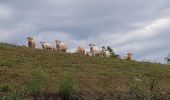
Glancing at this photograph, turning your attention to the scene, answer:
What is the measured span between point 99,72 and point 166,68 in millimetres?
5670

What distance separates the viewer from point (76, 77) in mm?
21609

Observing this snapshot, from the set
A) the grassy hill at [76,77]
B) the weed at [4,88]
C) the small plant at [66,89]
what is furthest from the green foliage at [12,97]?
the weed at [4,88]

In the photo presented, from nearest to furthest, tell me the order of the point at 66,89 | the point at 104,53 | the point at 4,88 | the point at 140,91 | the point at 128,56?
the point at 66,89 < the point at 140,91 < the point at 4,88 < the point at 104,53 < the point at 128,56

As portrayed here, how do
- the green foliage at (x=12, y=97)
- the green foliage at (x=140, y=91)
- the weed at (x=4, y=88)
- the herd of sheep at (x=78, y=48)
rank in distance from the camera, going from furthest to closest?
the herd of sheep at (x=78, y=48) < the weed at (x=4, y=88) < the green foliage at (x=140, y=91) < the green foliage at (x=12, y=97)

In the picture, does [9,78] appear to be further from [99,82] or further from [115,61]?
[115,61]

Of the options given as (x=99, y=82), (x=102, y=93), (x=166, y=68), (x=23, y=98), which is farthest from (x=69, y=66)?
(x=23, y=98)

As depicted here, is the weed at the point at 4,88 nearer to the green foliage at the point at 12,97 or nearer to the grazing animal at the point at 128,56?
the green foliage at the point at 12,97

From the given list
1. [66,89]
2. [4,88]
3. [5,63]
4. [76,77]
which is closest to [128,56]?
[5,63]

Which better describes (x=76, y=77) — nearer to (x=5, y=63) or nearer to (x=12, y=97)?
(x=5, y=63)

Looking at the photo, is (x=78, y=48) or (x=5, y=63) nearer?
(x=5, y=63)

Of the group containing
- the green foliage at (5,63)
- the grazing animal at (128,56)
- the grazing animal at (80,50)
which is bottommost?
the green foliage at (5,63)

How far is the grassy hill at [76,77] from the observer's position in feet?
51.1

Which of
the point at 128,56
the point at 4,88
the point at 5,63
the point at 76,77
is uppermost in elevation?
the point at 128,56

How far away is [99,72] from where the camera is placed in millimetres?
23984
